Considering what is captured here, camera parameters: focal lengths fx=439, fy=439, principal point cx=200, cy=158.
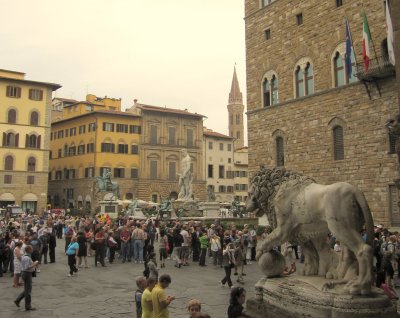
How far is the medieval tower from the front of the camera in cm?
10212

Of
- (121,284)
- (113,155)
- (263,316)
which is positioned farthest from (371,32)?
(113,155)

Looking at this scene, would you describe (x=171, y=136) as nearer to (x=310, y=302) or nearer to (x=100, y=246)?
(x=100, y=246)

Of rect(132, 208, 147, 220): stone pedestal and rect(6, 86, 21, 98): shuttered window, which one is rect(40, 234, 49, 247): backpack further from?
rect(6, 86, 21, 98): shuttered window

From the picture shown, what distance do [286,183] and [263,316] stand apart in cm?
185

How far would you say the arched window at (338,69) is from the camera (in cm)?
2123

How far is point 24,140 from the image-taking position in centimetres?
4812

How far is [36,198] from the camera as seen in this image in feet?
156

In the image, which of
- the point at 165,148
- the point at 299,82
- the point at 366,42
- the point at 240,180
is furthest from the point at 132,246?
the point at 240,180

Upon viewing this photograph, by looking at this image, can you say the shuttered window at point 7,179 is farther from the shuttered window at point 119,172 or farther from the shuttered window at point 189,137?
the shuttered window at point 189,137

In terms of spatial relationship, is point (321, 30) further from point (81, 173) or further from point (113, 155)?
point (81, 173)

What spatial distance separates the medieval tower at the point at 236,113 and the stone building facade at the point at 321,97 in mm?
73796

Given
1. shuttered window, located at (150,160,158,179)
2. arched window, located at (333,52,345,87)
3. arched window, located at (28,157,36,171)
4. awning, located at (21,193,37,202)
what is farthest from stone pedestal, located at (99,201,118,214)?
shuttered window, located at (150,160,158,179)

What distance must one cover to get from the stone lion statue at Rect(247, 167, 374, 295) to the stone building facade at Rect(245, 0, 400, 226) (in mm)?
14104

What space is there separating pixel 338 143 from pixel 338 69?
3.63m
